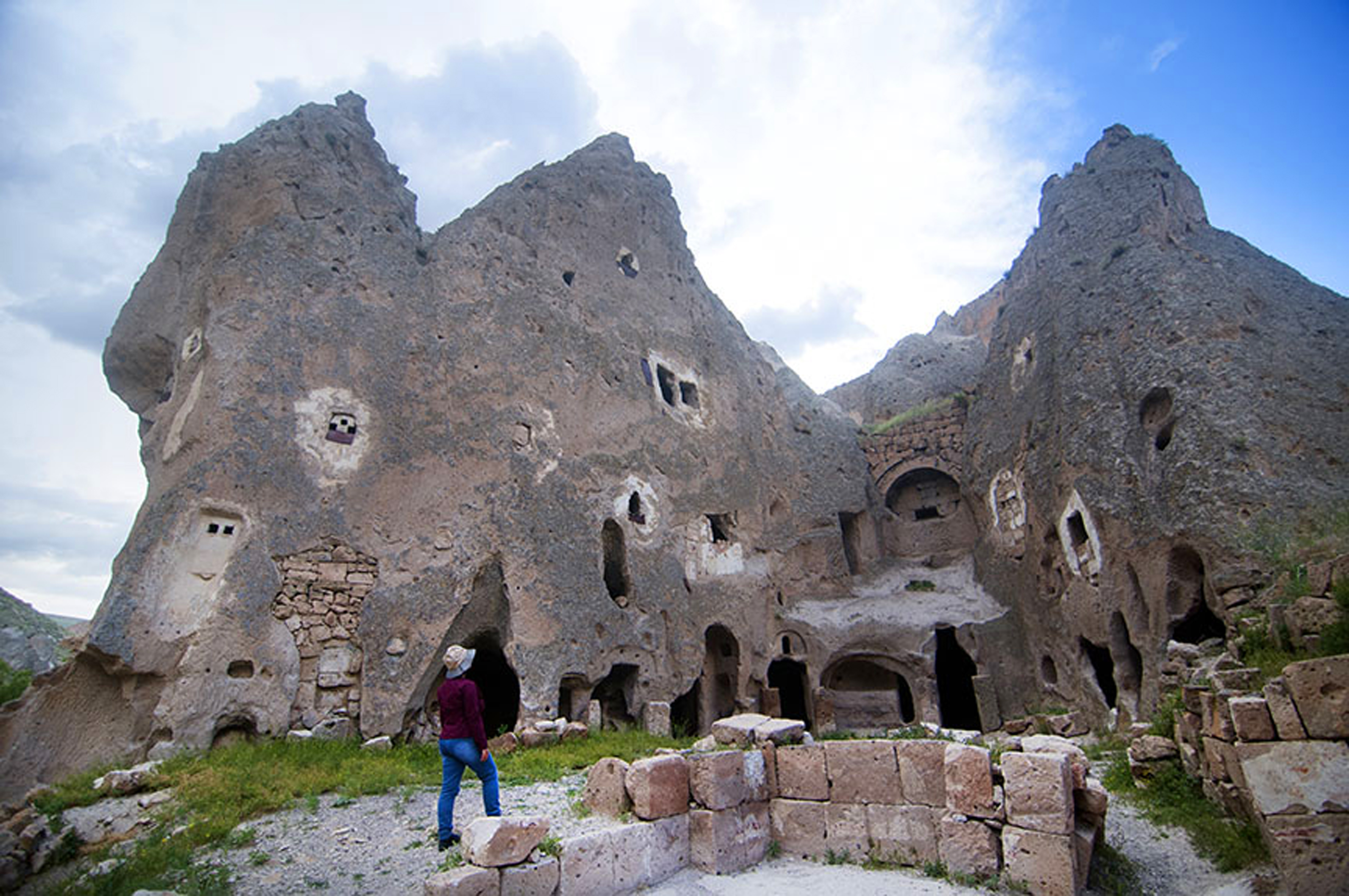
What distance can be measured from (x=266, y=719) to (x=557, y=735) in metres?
4.61

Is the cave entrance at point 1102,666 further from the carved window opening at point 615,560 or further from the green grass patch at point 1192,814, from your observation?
the carved window opening at point 615,560

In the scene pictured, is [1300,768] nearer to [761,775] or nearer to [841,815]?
[841,815]

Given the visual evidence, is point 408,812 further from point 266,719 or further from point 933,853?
point 933,853


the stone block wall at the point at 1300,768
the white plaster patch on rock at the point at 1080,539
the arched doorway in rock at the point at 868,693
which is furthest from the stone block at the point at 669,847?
the arched doorway in rock at the point at 868,693

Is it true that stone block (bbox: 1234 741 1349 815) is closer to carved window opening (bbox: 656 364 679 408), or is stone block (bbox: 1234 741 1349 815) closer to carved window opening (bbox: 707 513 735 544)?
carved window opening (bbox: 707 513 735 544)

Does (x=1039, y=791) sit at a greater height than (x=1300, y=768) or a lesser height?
lesser

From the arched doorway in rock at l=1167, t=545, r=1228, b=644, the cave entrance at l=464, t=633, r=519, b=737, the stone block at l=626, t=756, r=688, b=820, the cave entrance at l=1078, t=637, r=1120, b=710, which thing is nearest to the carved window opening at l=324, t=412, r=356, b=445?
the cave entrance at l=464, t=633, r=519, b=737

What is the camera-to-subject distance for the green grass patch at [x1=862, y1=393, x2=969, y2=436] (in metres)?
23.8

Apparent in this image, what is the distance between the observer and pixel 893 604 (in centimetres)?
2027

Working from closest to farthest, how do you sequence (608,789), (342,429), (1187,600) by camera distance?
1. (608,789)
2. (1187,600)
3. (342,429)

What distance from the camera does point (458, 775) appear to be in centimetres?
670

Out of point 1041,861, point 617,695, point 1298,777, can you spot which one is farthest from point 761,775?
point 617,695

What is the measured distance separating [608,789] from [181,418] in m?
10.7

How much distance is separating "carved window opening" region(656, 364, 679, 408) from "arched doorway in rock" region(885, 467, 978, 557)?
8.75 m
